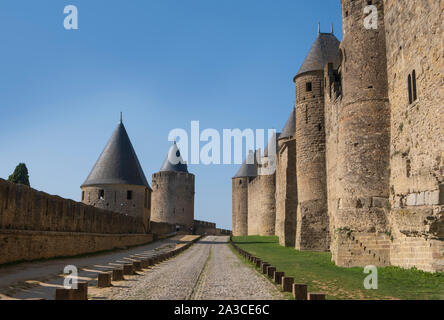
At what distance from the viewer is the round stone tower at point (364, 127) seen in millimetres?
13203

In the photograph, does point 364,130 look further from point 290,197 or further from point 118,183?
point 118,183

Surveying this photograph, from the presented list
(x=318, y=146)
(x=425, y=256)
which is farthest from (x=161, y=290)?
(x=318, y=146)

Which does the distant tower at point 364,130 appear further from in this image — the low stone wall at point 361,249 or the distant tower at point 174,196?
the distant tower at point 174,196

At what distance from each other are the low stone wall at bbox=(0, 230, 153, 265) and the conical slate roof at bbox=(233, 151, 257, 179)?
28.2 m

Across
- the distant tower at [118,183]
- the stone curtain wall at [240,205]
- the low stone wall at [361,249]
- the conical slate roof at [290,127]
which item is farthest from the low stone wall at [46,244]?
the stone curtain wall at [240,205]

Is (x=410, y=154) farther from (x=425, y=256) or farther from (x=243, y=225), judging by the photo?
(x=243, y=225)

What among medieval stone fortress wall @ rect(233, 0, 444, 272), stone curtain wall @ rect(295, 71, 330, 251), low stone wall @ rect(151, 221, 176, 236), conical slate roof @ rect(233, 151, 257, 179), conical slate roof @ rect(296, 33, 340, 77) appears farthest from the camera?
conical slate roof @ rect(233, 151, 257, 179)

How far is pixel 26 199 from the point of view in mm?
12930

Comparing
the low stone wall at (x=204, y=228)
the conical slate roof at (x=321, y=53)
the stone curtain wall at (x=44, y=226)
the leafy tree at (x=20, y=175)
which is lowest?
the low stone wall at (x=204, y=228)

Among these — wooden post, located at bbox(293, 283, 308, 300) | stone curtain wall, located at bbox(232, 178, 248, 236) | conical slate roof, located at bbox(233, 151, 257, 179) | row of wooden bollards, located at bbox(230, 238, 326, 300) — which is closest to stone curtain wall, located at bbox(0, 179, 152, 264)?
row of wooden bollards, located at bbox(230, 238, 326, 300)

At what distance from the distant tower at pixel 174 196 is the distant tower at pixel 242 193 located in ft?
16.7

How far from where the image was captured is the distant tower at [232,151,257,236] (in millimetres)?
48719

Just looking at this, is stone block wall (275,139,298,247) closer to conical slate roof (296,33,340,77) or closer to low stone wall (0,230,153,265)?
conical slate roof (296,33,340,77)

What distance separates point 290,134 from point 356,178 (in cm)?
1719
